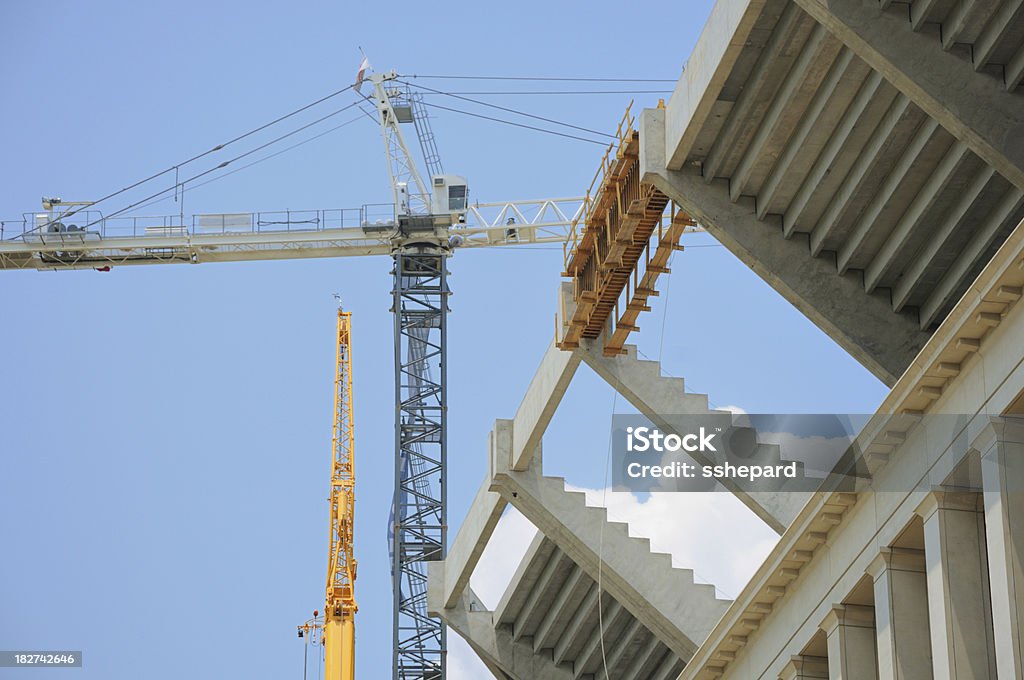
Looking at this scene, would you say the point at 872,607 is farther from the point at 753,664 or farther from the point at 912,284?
the point at 912,284

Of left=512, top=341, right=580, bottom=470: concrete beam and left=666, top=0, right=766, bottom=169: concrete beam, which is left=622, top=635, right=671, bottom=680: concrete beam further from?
left=666, top=0, right=766, bottom=169: concrete beam

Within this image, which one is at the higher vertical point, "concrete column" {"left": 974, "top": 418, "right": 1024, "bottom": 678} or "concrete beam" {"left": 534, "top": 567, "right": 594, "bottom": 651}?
"concrete beam" {"left": 534, "top": 567, "right": 594, "bottom": 651}

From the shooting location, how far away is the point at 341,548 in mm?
93750

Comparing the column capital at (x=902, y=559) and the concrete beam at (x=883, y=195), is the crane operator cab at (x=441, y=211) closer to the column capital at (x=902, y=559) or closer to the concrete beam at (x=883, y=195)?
the concrete beam at (x=883, y=195)

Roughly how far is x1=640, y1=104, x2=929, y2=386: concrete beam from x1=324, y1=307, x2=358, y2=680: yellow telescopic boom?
55.9m

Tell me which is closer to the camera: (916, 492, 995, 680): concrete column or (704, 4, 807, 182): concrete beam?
(916, 492, 995, 680): concrete column

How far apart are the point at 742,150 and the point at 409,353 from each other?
5280 cm

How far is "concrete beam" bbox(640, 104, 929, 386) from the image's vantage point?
3325cm

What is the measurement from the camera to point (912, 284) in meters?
33.0

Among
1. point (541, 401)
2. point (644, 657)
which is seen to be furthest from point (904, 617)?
point (644, 657)

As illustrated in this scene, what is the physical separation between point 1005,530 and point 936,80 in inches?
366

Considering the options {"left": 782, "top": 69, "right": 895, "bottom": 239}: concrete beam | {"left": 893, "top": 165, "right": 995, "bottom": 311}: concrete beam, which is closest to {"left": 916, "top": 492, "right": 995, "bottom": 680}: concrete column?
{"left": 893, "top": 165, "right": 995, "bottom": 311}: concrete beam

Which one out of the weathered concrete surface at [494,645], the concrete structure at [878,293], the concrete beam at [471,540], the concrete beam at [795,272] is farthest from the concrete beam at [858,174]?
the weathered concrete surface at [494,645]

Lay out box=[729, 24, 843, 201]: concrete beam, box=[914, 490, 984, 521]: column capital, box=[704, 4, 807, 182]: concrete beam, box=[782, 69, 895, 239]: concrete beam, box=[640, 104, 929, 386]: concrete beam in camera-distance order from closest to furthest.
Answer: box=[914, 490, 984, 521]: column capital, box=[704, 4, 807, 182]: concrete beam, box=[729, 24, 843, 201]: concrete beam, box=[782, 69, 895, 239]: concrete beam, box=[640, 104, 929, 386]: concrete beam
